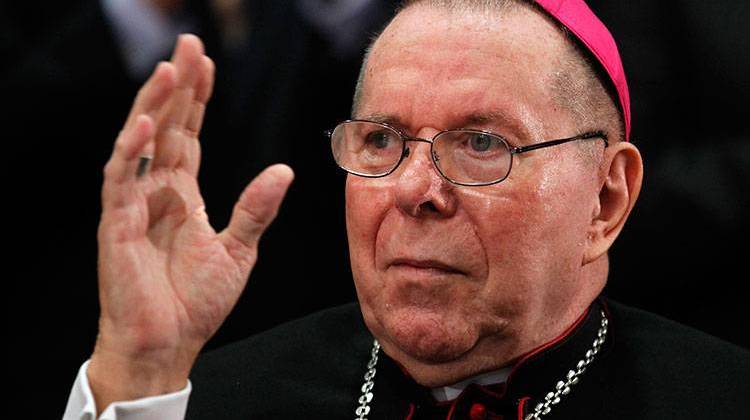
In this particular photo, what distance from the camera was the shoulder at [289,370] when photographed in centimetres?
305

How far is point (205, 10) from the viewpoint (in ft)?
12.9

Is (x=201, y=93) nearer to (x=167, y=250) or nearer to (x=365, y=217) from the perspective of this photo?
(x=167, y=250)

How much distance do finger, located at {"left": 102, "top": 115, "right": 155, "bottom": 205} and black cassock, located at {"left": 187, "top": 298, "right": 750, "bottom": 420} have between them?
0.82 meters

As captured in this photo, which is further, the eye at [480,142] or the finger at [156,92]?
the eye at [480,142]

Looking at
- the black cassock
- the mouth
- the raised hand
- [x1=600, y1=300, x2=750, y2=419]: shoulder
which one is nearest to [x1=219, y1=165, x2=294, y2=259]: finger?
the raised hand

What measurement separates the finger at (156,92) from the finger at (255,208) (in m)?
0.24

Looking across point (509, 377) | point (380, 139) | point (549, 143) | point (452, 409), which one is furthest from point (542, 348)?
point (380, 139)

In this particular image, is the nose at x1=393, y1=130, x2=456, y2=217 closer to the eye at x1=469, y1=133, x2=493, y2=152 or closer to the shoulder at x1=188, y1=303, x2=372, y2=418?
the eye at x1=469, y1=133, x2=493, y2=152

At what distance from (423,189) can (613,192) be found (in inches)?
18.1

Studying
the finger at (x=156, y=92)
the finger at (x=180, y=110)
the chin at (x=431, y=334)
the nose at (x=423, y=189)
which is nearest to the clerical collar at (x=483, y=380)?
the chin at (x=431, y=334)

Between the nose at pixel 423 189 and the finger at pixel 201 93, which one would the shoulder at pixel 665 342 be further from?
the finger at pixel 201 93

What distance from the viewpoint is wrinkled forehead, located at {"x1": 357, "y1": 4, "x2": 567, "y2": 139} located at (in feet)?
8.50

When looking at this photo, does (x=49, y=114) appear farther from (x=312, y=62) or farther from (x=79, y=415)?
(x=79, y=415)

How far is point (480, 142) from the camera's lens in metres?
2.61
